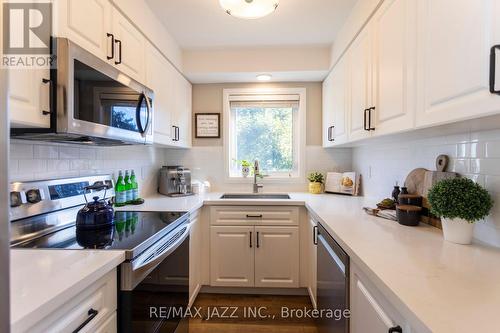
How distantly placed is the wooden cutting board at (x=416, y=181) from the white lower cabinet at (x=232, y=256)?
125 centimetres

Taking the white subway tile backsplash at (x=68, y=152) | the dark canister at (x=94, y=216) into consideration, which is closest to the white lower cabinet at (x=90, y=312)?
the dark canister at (x=94, y=216)

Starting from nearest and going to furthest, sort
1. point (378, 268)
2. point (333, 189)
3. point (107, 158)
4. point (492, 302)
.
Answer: point (492, 302), point (378, 268), point (107, 158), point (333, 189)

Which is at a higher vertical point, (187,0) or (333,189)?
(187,0)

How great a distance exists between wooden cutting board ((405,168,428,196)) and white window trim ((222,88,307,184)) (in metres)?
1.30

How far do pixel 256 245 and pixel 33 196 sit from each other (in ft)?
5.23

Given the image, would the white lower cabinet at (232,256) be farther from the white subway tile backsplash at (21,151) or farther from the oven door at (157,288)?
the white subway tile backsplash at (21,151)

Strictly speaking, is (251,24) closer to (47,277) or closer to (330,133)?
(330,133)

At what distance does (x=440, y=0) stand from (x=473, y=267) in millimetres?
928

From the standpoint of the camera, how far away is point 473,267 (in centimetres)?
83

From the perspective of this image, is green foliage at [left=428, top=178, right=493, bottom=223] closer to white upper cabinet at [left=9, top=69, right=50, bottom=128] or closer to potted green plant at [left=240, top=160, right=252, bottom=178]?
white upper cabinet at [left=9, top=69, right=50, bottom=128]

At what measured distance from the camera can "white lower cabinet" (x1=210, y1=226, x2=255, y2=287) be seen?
7.41 feet

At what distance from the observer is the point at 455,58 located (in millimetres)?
858

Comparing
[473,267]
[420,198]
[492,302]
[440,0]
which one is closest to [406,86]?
[440,0]

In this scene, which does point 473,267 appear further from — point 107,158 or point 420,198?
point 107,158
